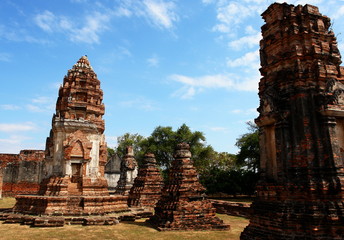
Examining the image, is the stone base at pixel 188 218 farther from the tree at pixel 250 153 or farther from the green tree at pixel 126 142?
the green tree at pixel 126 142

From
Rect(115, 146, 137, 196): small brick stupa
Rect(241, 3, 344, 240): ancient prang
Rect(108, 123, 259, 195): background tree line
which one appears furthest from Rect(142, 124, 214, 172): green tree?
Rect(241, 3, 344, 240): ancient prang

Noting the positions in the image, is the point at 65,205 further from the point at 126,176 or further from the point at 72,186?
the point at 126,176

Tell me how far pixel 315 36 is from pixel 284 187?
14.3ft

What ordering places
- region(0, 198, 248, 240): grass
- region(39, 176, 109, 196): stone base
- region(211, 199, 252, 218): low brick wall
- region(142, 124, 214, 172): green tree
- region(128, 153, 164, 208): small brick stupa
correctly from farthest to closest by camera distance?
1. region(142, 124, 214, 172): green tree
2. region(128, 153, 164, 208): small brick stupa
3. region(211, 199, 252, 218): low brick wall
4. region(39, 176, 109, 196): stone base
5. region(0, 198, 248, 240): grass

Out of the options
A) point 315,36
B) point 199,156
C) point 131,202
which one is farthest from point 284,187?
point 199,156

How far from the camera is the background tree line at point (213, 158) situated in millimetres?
31547

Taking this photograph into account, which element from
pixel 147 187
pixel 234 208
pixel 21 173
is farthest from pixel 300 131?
pixel 21 173

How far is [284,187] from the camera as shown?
23.7ft

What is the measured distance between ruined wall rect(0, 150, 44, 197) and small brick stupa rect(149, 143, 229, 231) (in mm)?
23533

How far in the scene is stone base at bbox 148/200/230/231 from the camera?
11.4 metres

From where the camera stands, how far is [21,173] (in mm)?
31500

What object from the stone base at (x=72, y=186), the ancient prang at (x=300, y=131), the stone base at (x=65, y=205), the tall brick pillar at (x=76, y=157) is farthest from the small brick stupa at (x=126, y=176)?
the ancient prang at (x=300, y=131)

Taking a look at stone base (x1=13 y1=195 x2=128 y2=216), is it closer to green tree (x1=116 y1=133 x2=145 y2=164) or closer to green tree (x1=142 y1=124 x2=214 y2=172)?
green tree (x1=142 y1=124 x2=214 y2=172)

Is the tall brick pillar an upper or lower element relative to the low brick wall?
upper
